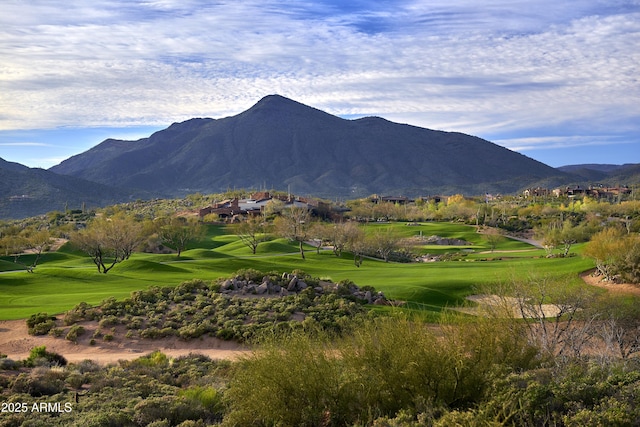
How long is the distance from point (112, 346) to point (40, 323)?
13.4 feet

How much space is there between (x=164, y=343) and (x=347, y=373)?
1417cm

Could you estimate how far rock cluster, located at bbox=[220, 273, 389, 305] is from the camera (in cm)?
2964

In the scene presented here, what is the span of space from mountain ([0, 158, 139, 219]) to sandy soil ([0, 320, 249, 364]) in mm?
117660

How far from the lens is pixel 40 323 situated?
24.3 metres

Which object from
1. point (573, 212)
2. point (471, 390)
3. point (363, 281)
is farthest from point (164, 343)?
point (573, 212)

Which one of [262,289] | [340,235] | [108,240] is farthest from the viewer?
[340,235]

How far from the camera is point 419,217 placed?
12188 cm

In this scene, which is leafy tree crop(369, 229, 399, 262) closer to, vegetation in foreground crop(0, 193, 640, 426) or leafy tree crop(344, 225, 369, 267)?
leafy tree crop(344, 225, 369, 267)

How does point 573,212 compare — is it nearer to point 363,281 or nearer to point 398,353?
point 363,281

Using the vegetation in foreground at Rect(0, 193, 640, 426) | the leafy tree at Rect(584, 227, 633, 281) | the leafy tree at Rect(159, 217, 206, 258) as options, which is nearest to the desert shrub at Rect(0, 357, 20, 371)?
the vegetation in foreground at Rect(0, 193, 640, 426)

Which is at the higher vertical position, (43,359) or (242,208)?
(242,208)

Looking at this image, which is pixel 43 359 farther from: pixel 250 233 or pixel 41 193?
pixel 41 193

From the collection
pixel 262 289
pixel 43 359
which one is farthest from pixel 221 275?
pixel 43 359

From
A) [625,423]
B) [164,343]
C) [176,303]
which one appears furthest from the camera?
[176,303]
